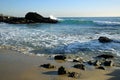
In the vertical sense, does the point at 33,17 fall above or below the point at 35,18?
above

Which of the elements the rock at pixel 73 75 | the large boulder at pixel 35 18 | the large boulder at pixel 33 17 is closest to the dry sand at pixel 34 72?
the rock at pixel 73 75

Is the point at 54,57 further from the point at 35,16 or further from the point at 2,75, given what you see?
the point at 35,16

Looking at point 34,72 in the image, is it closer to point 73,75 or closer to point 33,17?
point 73,75

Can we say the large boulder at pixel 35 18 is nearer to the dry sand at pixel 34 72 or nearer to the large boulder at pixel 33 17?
the large boulder at pixel 33 17

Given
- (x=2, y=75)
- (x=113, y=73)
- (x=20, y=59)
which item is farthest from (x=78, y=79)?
(x=20, y=59)

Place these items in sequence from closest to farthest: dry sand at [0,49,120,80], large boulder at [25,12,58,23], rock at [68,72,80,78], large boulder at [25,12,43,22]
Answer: dry sand at [0,49,120,80] → rock at [68,72,80,78] → large boulder at [25,12,58,23] → large boulder at [25,12,43,22]

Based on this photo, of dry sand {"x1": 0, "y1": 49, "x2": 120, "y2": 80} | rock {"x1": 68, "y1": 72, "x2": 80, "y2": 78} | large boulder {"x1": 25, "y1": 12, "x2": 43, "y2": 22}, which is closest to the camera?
dry sand {"x1": 0, "y1": 49, "x2": 120, "y2": 80}

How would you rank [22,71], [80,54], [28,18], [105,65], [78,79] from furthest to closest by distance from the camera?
[28,18] < [80,54] < [105,65] < [22,71] < [78,79]

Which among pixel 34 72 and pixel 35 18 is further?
pixel 35 18

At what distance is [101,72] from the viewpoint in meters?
10.2

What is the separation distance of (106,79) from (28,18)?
54.0 m

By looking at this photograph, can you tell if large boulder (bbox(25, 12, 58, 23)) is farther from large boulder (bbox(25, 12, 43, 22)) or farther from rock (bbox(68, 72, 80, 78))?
rock (bbox(68, 72, 80, 78))

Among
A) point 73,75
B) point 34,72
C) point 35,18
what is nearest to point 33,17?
point 35,18

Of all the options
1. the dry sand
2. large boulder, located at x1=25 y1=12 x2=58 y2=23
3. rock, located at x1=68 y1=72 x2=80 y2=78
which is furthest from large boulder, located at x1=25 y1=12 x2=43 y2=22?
rock, located at x1=68 y1=72 x2=80 y2=78
